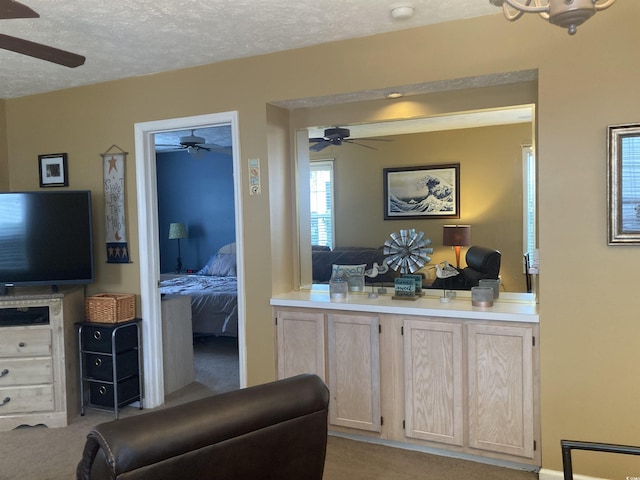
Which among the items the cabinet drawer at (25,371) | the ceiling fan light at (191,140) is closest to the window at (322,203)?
the cabinet drawer at (25,371)

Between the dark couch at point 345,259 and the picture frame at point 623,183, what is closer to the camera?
the picture frame at point 623,183

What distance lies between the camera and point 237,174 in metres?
3.48

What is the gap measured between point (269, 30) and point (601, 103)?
180 cm

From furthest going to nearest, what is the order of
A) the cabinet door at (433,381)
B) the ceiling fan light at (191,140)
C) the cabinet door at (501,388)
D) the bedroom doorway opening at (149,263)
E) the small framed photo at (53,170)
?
1. the ceiling fan light at (191,140)
2. the small framed photo at (53,170)
3. the bedroom doorway opening at (149,263)
4. the cabinet door at (433,381)
5. the cabinet door at (501,388)

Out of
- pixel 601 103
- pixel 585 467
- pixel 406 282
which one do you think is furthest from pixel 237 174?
pixel 585 467

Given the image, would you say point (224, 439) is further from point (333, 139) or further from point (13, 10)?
point (333, 139)

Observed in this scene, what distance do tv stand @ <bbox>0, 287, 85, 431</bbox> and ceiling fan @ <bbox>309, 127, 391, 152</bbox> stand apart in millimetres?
Answer: 2102

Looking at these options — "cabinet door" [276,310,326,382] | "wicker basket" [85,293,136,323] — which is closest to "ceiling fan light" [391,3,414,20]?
"cabinet door" [276,310,326,382]

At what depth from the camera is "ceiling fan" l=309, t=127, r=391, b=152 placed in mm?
3484

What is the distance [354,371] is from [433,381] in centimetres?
49

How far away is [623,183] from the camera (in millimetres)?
2465

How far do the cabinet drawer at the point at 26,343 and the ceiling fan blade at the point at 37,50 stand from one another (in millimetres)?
2050

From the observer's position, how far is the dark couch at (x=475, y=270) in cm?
310

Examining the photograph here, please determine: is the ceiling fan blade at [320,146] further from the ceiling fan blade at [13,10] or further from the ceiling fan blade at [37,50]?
the ceiling fan blade at [13,10]
